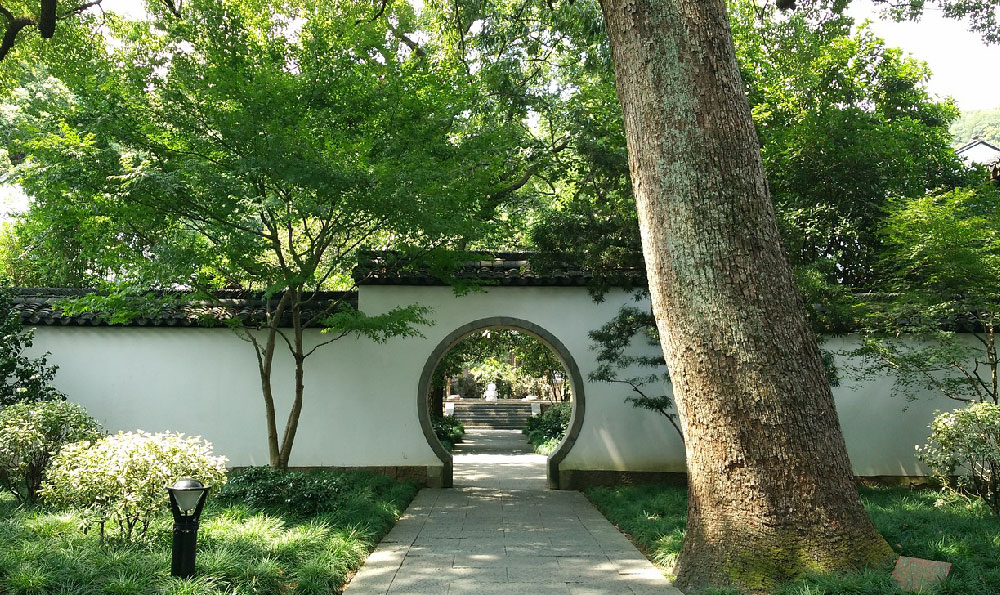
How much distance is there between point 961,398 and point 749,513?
688 centimetres

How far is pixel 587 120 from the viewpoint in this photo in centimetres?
1039

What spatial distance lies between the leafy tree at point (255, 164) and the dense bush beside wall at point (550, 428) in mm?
8086

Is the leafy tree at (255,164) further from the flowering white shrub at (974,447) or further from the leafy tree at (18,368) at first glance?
the flowering white shrub at (974,447)

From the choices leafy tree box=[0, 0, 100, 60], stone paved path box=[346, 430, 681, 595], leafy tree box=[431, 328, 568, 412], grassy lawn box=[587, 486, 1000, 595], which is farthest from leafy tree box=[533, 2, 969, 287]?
leafy tree box=[0, 0, 100, 60]

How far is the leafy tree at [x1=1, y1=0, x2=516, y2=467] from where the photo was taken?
23.1ft

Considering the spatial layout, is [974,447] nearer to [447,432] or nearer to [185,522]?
[185,522]

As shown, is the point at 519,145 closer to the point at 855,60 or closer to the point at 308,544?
the point at 308,544

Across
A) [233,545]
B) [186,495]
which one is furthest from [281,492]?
[186,495]

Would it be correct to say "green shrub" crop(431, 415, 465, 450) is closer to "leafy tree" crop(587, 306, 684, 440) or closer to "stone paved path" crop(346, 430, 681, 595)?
"stone paved path" crop(346, 430, 681, 595)

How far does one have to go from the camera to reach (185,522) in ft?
14.1

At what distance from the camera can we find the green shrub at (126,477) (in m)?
4.84

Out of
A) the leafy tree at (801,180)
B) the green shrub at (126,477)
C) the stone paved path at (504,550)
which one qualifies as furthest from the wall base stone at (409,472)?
the green shrub at (126,477)

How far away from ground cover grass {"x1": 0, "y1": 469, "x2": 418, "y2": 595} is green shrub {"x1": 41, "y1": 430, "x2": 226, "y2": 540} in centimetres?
21

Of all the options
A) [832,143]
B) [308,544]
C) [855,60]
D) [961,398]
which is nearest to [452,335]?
[308,544]
